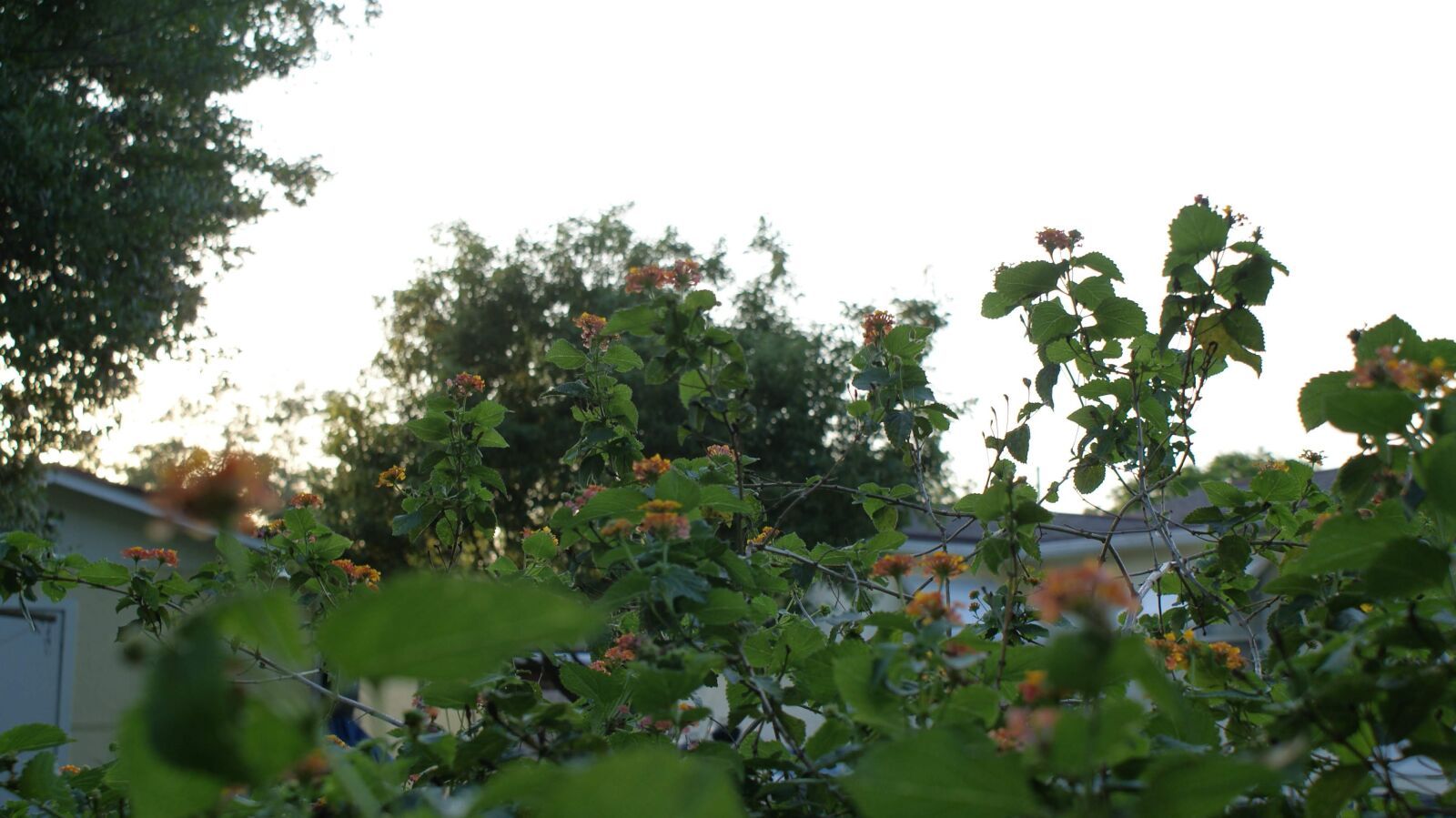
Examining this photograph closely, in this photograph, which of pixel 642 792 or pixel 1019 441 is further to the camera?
pixel 1019 441

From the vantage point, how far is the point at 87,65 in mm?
8508

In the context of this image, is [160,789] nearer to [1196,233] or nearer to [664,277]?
[664,277]

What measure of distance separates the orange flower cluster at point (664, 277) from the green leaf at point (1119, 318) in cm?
67

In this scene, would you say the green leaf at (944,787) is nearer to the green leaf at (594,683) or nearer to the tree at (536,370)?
the green leaf at (594,683)

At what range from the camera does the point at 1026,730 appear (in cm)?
67

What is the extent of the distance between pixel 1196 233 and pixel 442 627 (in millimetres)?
1556

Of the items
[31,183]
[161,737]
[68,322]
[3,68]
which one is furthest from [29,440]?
[161,737]

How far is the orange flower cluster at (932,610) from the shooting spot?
3.14ft

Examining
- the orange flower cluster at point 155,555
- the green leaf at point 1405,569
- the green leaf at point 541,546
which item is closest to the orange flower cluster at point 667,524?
the green leaf at point 1405,569

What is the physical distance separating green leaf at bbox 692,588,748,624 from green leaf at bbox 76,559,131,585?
1.21 m

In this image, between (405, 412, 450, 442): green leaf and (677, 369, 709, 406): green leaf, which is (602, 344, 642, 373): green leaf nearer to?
(677, 369, 709, 406): green leaf

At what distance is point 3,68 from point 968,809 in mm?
9395

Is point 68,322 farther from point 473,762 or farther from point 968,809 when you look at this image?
point 968,809

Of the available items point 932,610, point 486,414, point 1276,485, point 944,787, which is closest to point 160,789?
point 944,787
